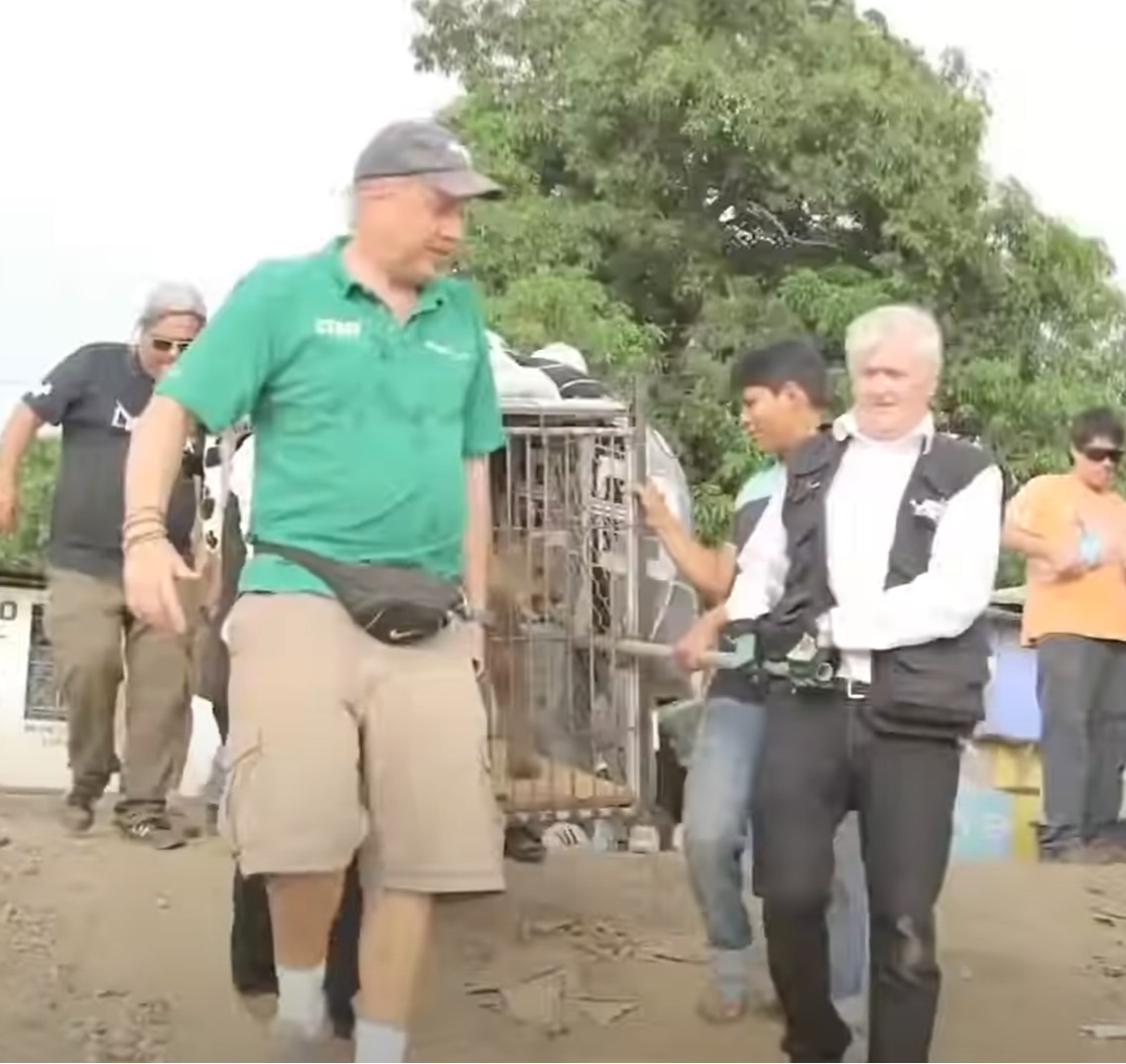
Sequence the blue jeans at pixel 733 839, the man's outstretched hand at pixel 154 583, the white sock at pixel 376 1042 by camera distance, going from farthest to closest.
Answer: the blue jeans at pixel 733 839 < the white sock at pixel 376 1042 < the man's outstretched hand at pixel 154 583

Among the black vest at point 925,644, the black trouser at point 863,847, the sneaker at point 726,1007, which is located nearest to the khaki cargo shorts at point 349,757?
the black trouser at point 863,847

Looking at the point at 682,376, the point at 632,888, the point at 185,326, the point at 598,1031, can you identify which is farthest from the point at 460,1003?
the point at 682,376

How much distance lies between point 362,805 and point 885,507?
1.17 m

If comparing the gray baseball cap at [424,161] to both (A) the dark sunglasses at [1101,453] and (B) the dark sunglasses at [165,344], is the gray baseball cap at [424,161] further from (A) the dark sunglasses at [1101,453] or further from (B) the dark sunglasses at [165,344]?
(A) the dark sunglasses at [1101,453]

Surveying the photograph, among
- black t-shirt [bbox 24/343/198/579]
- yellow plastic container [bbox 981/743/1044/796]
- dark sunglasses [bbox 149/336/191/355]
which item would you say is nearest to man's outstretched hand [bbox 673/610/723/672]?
dark sunglasses [bbox 149/336/191/355]

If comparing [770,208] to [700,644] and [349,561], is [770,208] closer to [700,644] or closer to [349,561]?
[700,644]

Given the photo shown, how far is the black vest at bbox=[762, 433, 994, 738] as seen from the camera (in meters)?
4.05

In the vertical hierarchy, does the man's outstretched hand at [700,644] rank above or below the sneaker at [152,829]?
above

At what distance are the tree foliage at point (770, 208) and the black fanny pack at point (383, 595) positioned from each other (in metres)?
14.9

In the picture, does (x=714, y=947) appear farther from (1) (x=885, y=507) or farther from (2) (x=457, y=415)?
(2) (x=457, y=415)

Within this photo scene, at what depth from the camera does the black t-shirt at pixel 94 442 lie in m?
6.93

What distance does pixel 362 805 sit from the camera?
12.3ft

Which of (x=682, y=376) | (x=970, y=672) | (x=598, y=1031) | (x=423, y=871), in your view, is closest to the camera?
(x=423, y=871)

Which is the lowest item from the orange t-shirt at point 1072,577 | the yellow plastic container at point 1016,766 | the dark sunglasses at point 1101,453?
the yellow plastic container at point 1016,766
